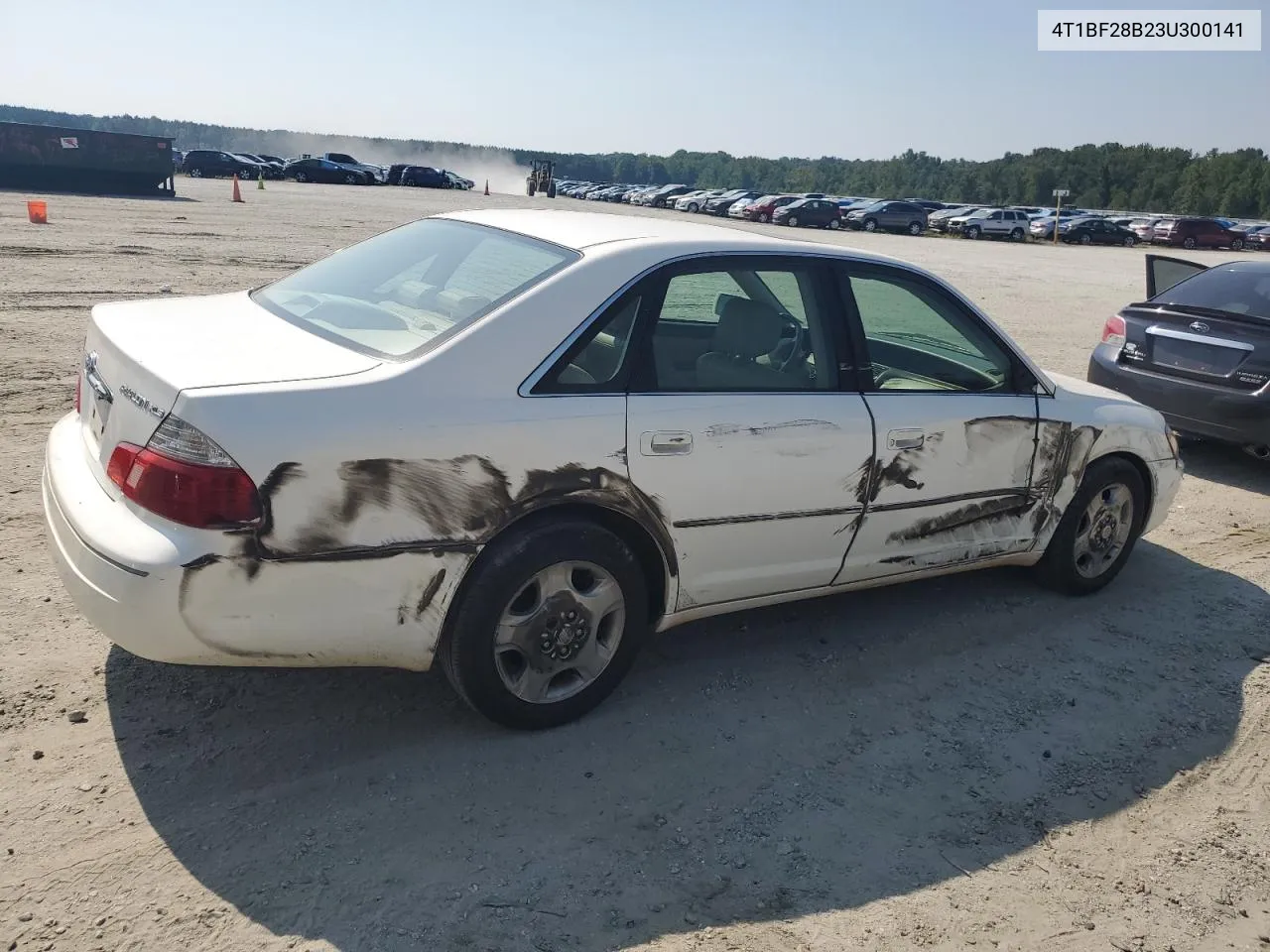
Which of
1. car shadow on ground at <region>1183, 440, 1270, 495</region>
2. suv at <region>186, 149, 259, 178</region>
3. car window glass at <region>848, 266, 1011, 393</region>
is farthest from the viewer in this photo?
suv at <region>186, 149, 259, 178</region>

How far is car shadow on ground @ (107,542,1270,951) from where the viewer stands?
2.75 m

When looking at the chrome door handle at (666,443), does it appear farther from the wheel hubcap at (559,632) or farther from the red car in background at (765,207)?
the red car in background at (765,207)

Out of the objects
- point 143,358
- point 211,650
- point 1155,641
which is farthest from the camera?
point 1155,641

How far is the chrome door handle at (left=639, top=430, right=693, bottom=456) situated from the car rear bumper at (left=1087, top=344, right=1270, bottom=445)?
5.05m

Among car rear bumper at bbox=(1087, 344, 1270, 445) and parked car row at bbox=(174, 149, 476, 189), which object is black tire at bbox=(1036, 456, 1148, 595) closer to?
car rear bumper at bbox=(1087, 344, 1270, 445)

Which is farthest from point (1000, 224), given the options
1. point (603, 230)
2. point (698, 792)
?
point (698, 792)

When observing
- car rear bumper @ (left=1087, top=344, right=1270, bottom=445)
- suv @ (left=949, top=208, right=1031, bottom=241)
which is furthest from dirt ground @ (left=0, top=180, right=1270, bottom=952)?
suv @ (left=949, top=208, right=1031, bottom=241)

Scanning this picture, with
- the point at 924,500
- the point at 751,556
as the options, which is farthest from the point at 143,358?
the point at 924,500

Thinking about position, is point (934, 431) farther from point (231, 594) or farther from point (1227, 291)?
point (1227, 291)

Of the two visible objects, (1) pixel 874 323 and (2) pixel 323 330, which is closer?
(2) pixel 323 330

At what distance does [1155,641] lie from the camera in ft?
15.2

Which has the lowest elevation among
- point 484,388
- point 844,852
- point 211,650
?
point 844,852

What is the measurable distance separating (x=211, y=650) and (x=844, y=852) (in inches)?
75.6

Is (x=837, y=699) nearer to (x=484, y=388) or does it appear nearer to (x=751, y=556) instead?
(x=751, y=556)
